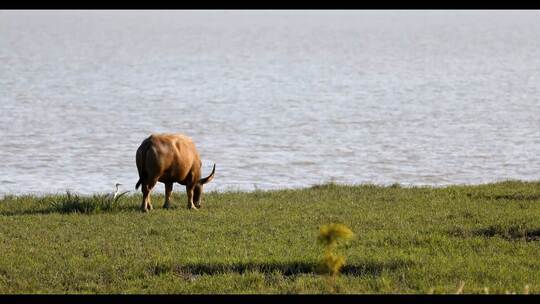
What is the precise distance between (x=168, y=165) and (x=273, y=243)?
3.53 metres

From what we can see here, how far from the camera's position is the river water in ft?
80.6

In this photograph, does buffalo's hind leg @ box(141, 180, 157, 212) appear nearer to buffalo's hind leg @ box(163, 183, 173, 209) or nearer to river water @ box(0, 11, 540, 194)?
buffalo's hind leg @ box(163, 183, 173, 209)

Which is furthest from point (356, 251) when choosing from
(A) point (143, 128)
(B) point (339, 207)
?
(A) point (143, 128)

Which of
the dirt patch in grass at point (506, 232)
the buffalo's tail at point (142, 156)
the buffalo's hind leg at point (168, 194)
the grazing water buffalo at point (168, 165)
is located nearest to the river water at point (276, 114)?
the buffalo's hind leg at point (168, 194)

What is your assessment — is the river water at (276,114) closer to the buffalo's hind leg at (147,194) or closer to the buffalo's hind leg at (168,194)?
the buffalo's hind leg at (168,194)

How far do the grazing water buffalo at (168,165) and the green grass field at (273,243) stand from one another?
31cm

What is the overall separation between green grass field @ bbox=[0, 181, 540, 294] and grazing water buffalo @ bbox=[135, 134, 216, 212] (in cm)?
31

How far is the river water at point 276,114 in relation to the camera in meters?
24.6

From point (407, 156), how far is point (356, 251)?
1589 centimetres

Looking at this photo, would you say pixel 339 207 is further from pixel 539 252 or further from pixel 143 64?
pixel 143 64

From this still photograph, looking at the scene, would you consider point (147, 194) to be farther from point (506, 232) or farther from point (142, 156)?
point (506, 232)

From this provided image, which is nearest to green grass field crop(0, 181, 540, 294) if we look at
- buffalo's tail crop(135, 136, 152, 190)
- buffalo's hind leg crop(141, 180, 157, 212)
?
buffalo's hind leg crop(141, 180, 157, 212)

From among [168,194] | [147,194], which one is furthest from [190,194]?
[147,194]

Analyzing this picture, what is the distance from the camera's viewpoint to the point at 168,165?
15555 millimetres
